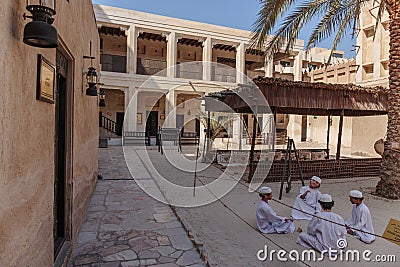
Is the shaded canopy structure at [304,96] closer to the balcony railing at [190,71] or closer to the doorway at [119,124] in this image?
the balcony railing at [190,71]

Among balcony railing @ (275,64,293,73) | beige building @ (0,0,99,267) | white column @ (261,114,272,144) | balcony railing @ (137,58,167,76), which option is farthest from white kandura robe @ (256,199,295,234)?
balcony railing @ (275,64,293,73)

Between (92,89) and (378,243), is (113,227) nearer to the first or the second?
(92,89)

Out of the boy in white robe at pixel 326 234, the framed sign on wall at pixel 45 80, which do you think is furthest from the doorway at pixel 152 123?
the framed sign on wall at pixel 45 80

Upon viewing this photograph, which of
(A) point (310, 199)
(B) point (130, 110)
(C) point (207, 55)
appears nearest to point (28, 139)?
(A) point (310, 199)

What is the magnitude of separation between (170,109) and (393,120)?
47.9ft

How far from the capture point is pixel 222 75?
72.7 ft

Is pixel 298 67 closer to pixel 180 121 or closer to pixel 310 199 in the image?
pixel 180 121

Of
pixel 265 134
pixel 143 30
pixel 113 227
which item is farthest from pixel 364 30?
pixel 113 227

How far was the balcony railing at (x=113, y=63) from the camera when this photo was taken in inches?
754

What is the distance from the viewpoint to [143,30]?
1909cm

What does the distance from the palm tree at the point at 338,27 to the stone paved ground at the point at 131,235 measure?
5.05 meters

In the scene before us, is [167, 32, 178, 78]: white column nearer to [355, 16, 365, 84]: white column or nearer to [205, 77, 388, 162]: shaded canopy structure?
[205, 77, 388, 162]: shaded canopy structure

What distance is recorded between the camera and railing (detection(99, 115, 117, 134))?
19859 mm

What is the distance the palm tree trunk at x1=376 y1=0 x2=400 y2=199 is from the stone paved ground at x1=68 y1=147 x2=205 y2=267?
17.9 feet
